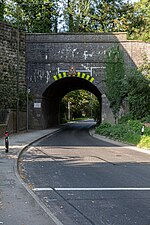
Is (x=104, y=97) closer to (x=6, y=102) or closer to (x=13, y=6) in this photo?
(x=6, y=102)

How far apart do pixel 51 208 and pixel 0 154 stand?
7.77 meters

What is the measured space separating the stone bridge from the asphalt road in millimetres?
19288

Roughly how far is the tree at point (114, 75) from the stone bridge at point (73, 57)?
625mm

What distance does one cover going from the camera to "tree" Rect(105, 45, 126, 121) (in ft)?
105

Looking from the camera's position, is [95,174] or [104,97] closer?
[95,174]

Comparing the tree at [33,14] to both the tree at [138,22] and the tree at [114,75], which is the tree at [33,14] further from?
the tree at [114,75]

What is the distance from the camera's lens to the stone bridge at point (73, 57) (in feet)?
108

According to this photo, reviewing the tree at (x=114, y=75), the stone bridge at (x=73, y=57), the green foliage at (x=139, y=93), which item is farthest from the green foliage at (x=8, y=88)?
the green foliage at (x=139, y=93)

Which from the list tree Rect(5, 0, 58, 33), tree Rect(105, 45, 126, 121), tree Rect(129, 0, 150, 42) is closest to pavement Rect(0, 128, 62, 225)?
tree Rect(105, 45, 126, 121)

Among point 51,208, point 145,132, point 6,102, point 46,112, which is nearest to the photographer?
point 51,208

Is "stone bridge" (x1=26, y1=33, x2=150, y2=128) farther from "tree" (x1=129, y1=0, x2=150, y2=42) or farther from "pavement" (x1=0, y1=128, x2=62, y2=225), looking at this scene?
"pavement" (x1=0, y1=128, x2=62, y2=225)

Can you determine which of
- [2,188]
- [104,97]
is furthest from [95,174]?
[104,97]

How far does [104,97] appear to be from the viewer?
33281 mm

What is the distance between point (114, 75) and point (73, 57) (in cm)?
412
